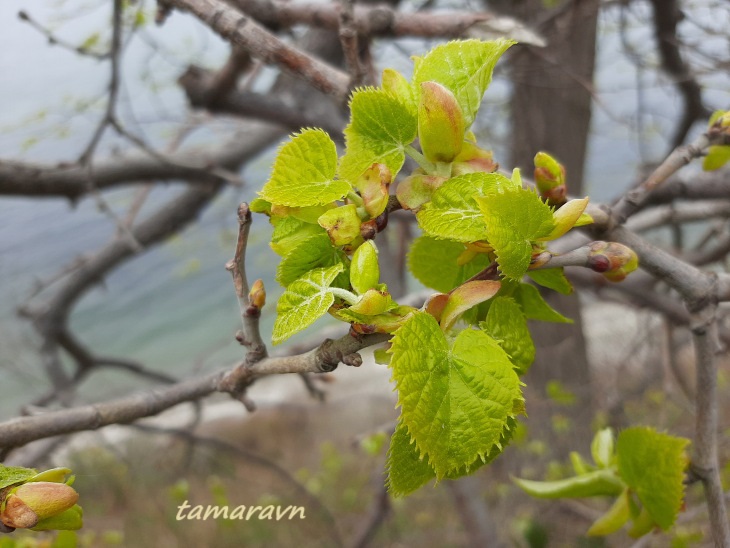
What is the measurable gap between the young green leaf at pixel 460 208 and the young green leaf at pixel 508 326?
0.04m

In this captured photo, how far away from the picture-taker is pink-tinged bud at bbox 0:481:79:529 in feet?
1.05

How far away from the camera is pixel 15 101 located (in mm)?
4871

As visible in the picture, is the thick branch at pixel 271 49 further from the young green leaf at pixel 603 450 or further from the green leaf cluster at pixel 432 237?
the young green leaf at pixel 603 450

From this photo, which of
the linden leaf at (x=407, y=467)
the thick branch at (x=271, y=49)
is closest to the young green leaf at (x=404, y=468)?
the linden leaf at (x=407, y=467)

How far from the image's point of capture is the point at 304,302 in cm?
29

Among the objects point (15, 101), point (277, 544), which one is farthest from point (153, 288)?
point (277, 544)

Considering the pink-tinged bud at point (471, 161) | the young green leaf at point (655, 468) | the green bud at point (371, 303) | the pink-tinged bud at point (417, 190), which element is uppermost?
the pink-tinged bud at point (471, 161)

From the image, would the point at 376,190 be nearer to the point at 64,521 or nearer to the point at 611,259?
the point at 611,259

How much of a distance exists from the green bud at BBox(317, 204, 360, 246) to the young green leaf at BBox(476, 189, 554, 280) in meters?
0.06

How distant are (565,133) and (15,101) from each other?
452 centimetres

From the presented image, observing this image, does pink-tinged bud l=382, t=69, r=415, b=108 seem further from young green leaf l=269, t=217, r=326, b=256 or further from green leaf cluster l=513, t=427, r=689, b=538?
green leaf cluster l=513, t=427, r=689, b=538

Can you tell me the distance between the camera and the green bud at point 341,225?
298 mm

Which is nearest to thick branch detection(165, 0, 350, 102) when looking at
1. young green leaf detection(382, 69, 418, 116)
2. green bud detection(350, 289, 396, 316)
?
young green leaf detection(382, 69, 418, 116)

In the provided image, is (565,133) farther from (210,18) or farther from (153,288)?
(153,288)
